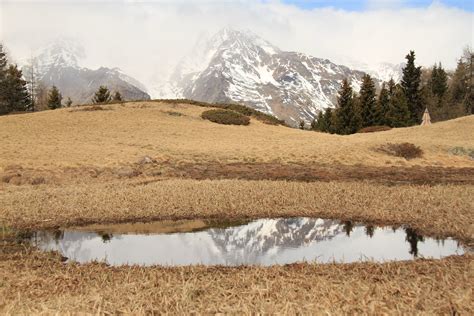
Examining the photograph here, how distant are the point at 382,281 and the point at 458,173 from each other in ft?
75.7

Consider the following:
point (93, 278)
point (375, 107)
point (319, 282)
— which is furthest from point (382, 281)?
point (375, 107)

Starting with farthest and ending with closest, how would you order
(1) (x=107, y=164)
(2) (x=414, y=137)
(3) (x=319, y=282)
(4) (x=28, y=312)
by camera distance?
(2) (x=414, y=137) → (1) (x=107, y=164) → (3) (x=319, y=282) → (4) (x=28, y=312)

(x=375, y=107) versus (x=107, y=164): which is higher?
(x=375, y=107)

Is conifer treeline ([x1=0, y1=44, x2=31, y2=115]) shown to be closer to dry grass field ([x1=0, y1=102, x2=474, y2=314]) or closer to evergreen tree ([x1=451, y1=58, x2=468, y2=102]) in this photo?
dry grass field ([x1=0, y1=102, x2=474, y2=314])

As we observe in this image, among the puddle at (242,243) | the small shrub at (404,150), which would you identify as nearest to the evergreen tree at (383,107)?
the small shrub at (404,150)

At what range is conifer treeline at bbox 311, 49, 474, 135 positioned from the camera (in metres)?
72.2

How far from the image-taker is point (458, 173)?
29578 mm

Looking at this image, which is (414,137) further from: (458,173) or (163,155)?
(163,155)

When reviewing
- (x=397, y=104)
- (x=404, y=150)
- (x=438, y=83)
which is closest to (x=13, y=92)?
(x=397, y=104)

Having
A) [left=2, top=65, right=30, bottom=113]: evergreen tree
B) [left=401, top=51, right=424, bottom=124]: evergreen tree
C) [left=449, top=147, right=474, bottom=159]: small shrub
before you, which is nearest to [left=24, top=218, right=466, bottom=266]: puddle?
[left=449, top=147, right=474, bottom=159]: small shrub

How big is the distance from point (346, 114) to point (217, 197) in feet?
184

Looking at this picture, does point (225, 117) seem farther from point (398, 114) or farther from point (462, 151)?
point (398, 114)

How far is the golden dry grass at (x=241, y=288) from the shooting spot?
7.50 meters

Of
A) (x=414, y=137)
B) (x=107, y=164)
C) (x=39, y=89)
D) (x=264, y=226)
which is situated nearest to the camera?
(x=264, y=226)
